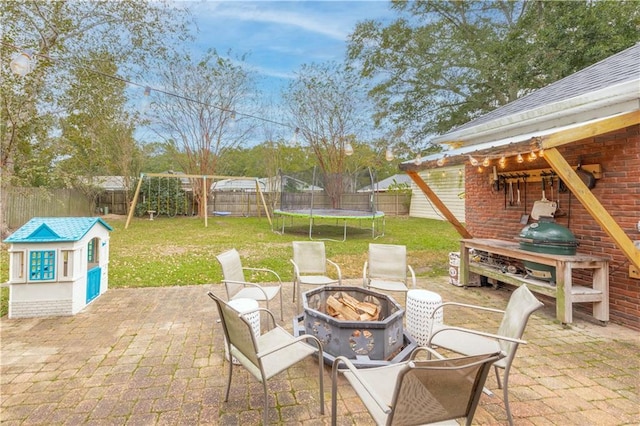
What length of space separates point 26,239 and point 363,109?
14254mm

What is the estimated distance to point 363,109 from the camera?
610 inches

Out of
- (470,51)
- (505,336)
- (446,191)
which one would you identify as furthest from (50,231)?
(446,191)

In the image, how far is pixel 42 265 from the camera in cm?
355

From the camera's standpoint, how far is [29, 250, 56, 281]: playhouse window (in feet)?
11.6

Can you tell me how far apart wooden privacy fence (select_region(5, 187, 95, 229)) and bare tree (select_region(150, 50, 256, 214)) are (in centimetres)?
492

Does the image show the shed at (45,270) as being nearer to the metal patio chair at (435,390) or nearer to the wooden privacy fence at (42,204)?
the metal patio chair at (435,390)

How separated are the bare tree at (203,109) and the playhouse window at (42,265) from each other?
40.2 feet

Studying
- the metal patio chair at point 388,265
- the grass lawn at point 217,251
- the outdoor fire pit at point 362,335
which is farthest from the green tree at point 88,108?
the outdoor fire pit at point 362,335

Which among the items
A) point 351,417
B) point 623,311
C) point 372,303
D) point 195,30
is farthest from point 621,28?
point 195,30

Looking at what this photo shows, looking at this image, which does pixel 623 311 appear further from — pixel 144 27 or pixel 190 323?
pixel 144 27

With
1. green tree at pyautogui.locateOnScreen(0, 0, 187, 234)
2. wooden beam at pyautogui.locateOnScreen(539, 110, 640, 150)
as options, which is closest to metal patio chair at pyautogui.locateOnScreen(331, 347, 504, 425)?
wooden beam at pyautogui.locateOnScreen(539, 110, 640, 150)

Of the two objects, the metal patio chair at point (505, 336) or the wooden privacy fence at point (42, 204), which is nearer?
the metal patio chair at point (505, 336)

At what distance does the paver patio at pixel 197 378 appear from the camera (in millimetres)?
2004

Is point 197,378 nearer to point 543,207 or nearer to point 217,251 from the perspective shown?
point 543,207
